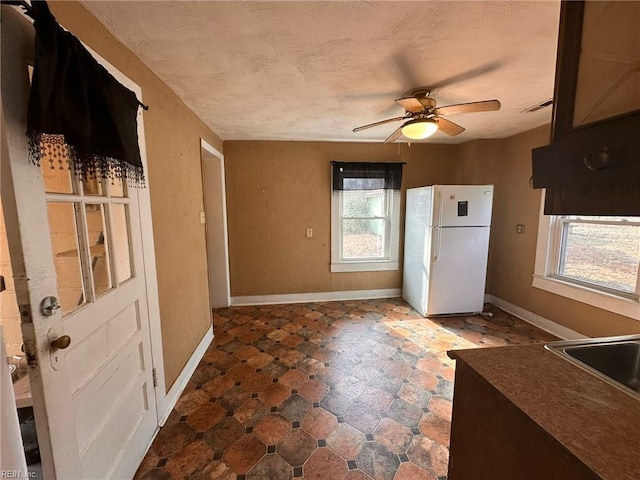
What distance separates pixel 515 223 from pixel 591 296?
1153 millimetres

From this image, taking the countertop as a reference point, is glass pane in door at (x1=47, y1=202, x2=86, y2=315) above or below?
above

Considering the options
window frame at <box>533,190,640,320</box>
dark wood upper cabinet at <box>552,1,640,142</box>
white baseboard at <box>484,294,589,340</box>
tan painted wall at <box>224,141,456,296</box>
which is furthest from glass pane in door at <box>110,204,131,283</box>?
white baseboard at <box>484,294,589,340</box>

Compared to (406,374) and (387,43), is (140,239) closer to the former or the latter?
(387,43)

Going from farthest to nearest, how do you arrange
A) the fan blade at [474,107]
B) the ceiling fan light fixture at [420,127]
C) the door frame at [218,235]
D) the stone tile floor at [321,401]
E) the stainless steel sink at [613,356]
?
the door frame at [218,235], the ceiling fan light fixture at [420,127], the fan blade at [474,107], the stone tile floor at [321,401], the stainless steel sink at [613,356]

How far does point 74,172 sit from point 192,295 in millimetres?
1558

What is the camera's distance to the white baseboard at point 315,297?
3936 mm

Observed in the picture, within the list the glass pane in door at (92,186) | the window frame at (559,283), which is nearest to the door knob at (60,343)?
the glass pane in door at (92,186)

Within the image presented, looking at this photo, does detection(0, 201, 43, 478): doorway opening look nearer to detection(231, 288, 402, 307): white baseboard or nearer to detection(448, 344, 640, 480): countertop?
detection(448, 344, 640, 480): countertop

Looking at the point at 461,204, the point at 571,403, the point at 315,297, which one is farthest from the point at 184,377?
the point at 461,204

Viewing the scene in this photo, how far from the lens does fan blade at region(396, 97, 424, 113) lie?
6.29 ft

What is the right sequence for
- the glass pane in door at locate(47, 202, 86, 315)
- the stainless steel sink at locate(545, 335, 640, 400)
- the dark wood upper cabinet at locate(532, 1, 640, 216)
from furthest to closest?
the stainless steel sink at locate(545, 335, 640, 400), the glass pane in door at locate(47, 202, 86, 315), the dark wood upper cabinet at locate(532, 1, 640, 216)

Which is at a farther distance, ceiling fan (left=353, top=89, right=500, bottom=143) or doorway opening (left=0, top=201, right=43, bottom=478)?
ceiling fan (left=353, top=89, right=500, bottom=143)

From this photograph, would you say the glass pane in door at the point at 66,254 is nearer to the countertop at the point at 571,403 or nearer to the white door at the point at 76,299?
the white door at the point at 76,299

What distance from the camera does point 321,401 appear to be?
202cm
